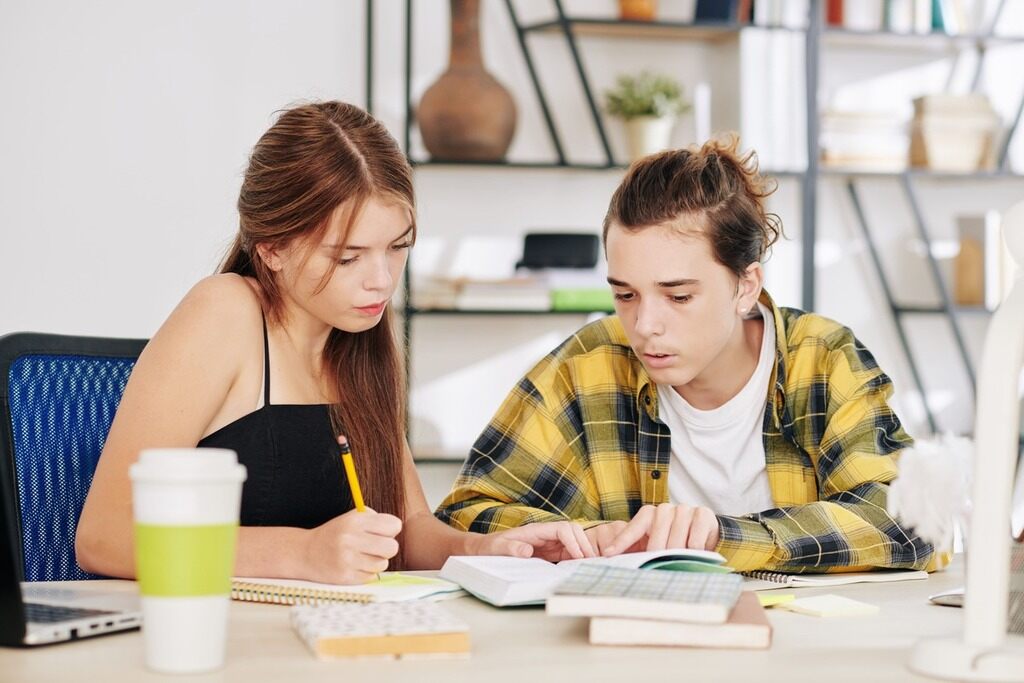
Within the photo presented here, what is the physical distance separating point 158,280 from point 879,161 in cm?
200

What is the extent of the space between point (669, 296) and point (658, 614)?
2.55 ft

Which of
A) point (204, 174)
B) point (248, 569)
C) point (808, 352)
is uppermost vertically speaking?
point (204, 174)

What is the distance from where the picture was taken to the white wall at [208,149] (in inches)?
132

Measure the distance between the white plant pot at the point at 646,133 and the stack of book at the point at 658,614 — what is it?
8.46ft

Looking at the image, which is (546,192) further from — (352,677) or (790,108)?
(352,677)

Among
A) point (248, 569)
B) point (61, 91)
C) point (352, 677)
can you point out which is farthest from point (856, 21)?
point (352, 677)

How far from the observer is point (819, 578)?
5.02 feet

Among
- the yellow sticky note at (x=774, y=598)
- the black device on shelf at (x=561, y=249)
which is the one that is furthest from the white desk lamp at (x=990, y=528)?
the black device on shelf at (x=561, y=249)

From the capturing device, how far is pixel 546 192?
12.1 feet

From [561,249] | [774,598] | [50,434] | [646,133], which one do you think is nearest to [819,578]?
[774,598]

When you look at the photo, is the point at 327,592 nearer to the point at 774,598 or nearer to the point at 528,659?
the point at 528,659

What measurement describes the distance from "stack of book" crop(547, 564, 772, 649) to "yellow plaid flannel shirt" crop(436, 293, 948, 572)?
582mm

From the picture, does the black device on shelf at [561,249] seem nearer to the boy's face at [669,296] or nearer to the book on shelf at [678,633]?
the boy's face at [669,296]

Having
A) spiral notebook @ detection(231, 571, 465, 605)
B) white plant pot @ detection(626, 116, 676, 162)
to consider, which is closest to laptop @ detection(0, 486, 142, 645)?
spiral notebook @ detection(231, 571, 465, 605)
